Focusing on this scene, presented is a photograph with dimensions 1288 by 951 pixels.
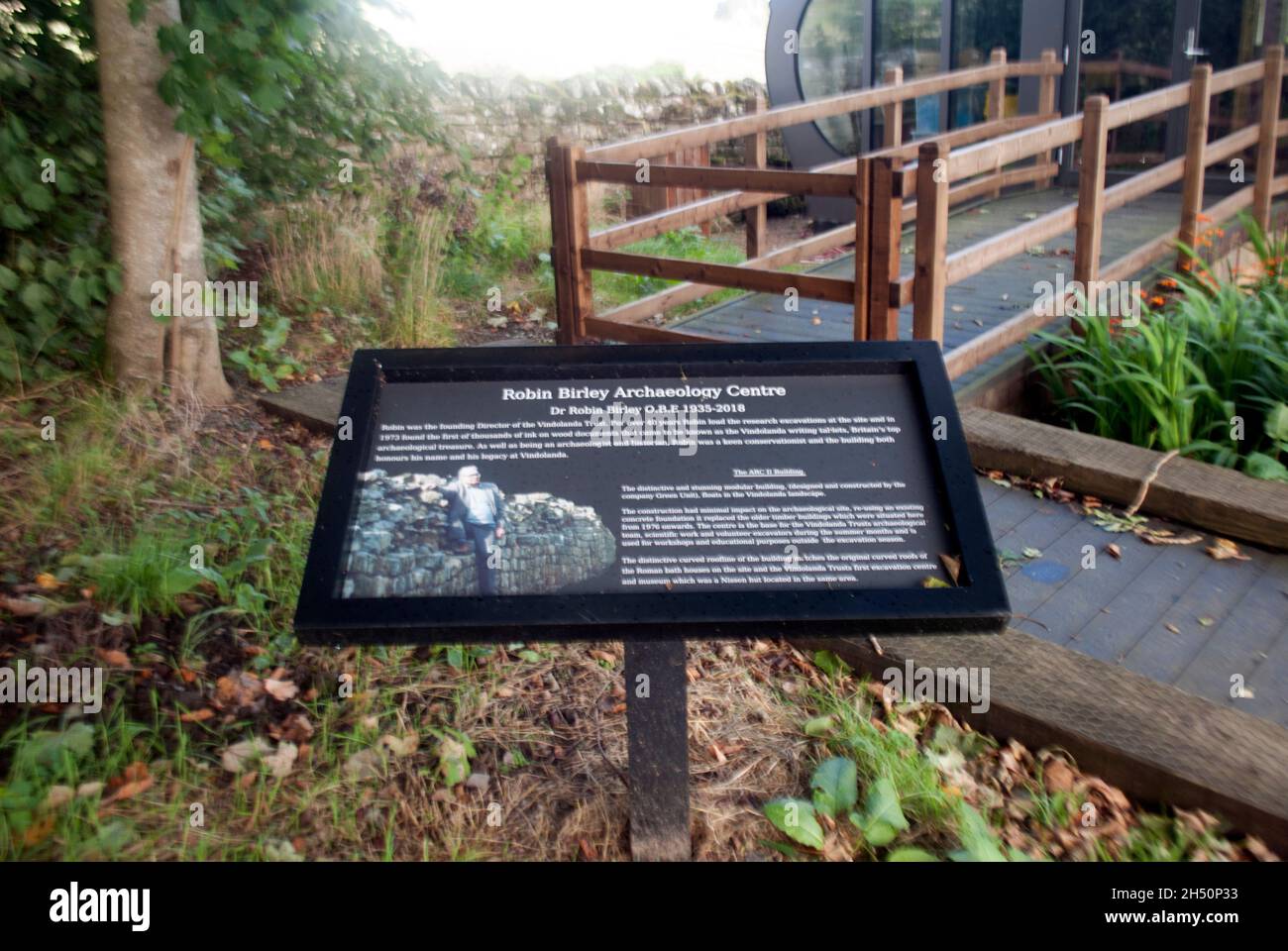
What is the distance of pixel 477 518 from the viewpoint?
8.07 ft

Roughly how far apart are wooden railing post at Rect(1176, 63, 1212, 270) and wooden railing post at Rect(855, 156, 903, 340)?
113 inches

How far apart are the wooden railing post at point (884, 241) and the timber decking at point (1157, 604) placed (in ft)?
3.47

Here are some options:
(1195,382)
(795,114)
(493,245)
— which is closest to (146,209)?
(493,245)

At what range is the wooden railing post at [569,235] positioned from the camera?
6191mm

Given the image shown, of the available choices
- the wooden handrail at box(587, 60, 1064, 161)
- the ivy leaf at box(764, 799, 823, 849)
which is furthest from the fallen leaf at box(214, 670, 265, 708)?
the wooden handrail at box(587, 60, 1064, 161)

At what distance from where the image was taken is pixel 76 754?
10.1 ft

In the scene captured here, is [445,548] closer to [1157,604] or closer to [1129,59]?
[1157,604]

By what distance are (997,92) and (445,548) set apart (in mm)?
9866

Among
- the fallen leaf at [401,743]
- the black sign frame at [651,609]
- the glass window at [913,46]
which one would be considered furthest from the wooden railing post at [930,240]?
the glass window at [913,46]

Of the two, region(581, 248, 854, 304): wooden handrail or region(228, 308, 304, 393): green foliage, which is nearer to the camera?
region(581, 248, 854, 304): wooden handrail

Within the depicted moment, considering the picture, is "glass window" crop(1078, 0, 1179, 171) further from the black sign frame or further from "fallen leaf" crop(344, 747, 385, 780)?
"fallen leaf" crop(344, 747, 385, 780)

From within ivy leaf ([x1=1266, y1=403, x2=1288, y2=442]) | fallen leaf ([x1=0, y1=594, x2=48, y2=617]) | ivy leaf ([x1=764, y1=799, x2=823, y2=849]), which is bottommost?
ivy leaf ([x1=764, y1=799, x2=823, y2=849])

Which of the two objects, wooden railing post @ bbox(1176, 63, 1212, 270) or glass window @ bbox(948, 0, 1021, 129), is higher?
glass window @ bbox(948, 0, 1021, 129)

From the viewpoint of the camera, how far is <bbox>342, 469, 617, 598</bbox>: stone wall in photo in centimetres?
238
